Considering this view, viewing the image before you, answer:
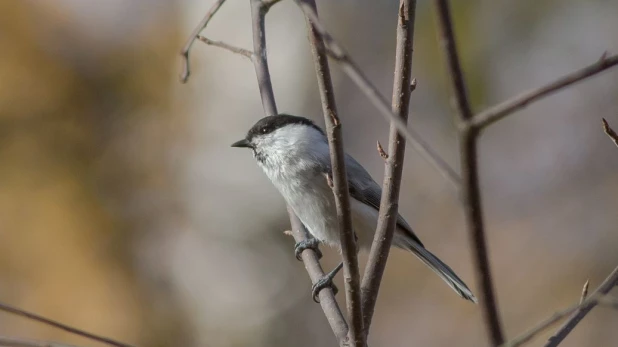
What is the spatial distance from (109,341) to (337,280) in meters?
4.29

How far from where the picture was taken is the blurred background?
583 cm

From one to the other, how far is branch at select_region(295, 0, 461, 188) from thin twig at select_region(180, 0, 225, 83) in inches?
28.1

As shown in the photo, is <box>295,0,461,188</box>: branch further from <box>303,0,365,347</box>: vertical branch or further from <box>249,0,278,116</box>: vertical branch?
<box>249,0,278,116</box>: vertical branch

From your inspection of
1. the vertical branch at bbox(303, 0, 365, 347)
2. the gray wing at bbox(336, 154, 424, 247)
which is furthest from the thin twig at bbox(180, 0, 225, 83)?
the gray wing at bbox(336, 154, 424, 247)

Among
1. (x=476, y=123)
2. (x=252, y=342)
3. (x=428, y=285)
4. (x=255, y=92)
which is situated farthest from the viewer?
(x=255, y=92)

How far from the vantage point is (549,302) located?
520cm

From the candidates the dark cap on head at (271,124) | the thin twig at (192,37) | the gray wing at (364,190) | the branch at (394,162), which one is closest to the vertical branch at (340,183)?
the branch at (394,162)

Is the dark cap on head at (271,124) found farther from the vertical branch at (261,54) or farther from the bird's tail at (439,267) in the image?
the bird's tail at (439,267)

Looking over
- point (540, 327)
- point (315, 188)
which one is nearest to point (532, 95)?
point (540, 327)

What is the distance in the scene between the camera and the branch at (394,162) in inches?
59.2

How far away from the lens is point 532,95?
3.03ft

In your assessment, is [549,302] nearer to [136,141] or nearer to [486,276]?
[136,141]

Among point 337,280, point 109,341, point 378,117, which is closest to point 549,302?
point 337,280

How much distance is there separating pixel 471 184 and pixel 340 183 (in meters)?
0.62
